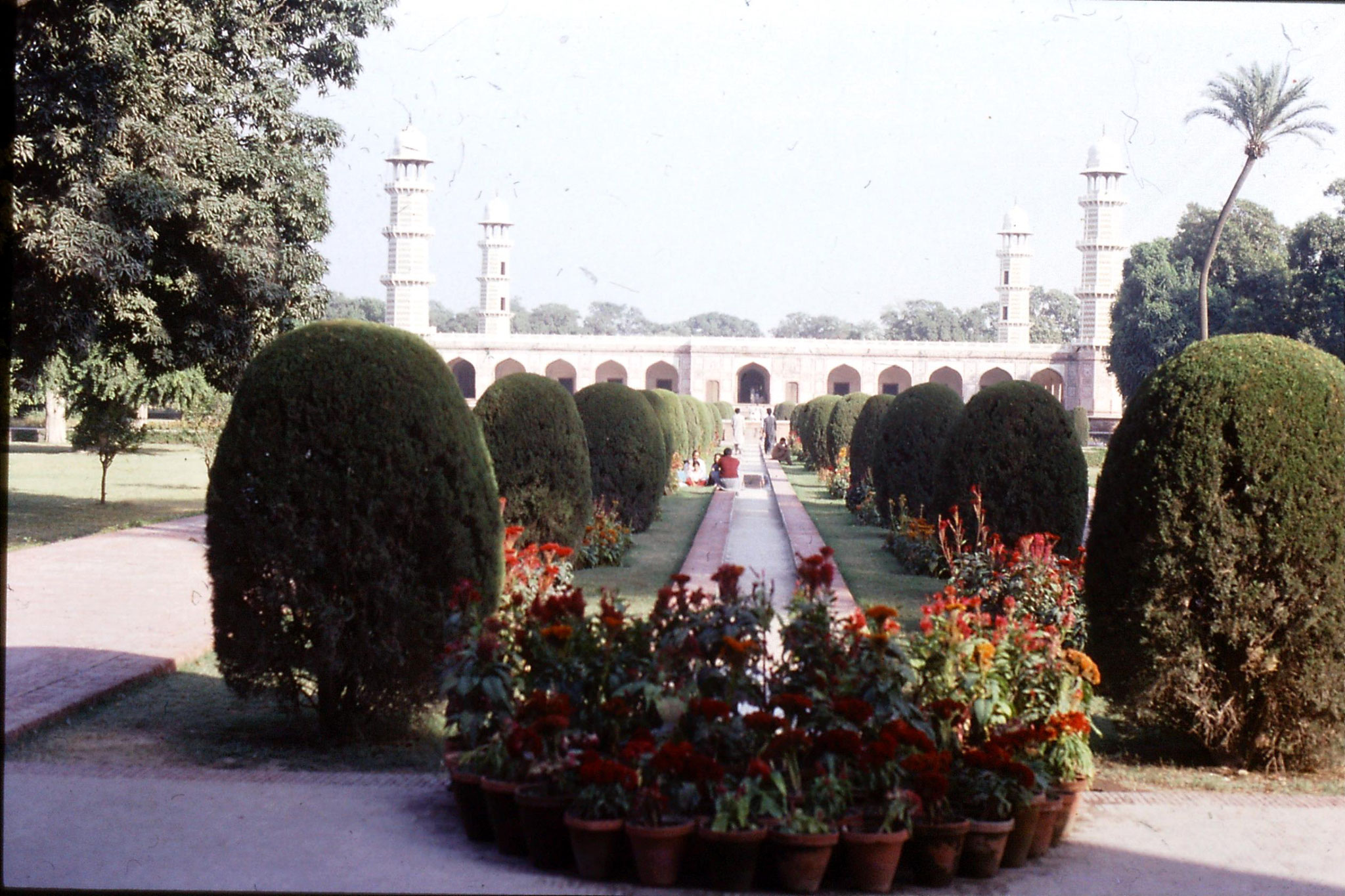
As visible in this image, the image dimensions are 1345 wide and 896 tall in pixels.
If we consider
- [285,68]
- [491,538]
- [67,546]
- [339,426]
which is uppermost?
[285,68]

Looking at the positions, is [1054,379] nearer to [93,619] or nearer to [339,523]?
[93,619]

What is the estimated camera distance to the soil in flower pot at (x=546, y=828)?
3094 mm

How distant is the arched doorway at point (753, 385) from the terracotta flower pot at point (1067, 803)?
47.7m

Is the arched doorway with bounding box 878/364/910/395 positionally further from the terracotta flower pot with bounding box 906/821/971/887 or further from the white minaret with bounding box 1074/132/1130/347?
the terracotta flower pot with bounding box 906/821/971/887

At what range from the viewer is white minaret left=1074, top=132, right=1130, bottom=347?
4481cm

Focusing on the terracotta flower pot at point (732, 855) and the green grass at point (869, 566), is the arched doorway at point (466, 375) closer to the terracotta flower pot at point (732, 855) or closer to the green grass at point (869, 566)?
the green grass at point (869, 566)

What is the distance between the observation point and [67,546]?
9938 mm

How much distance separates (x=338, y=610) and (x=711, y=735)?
4.72 feet

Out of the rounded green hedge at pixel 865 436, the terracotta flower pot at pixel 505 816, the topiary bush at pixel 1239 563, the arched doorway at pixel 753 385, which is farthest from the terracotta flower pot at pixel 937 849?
the arched doorway at pixel 753 385

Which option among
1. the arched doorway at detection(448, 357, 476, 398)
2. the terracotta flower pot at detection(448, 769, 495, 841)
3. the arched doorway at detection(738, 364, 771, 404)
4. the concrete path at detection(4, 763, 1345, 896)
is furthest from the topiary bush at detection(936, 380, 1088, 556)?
the arched doorway at detection(738, 364, 771, 404)

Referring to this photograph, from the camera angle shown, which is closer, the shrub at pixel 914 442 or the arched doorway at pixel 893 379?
the shrub at pixel 914 442

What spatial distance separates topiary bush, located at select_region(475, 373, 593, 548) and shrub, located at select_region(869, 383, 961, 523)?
3740 millimetres

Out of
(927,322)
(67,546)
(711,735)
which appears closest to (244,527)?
(711,735)

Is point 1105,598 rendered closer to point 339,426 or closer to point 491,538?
point 491,538
